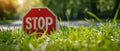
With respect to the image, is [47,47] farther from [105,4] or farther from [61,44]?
[105,4]

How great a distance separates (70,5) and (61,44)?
39507 millimetres

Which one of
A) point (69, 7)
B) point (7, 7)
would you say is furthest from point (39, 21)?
point (69, 7)

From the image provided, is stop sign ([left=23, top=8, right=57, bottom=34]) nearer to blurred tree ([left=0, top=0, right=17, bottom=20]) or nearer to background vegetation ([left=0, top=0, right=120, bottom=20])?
blurred tree ([left=0, top=0, right=17, bottom=20])

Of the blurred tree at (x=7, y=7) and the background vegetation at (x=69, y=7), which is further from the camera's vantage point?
the background vegetation at (x=69, y=7)

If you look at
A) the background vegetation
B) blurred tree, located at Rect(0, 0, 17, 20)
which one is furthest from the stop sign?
the background vegetation

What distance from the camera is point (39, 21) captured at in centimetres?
715

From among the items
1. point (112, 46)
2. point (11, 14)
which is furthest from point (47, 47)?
point (11, 14)

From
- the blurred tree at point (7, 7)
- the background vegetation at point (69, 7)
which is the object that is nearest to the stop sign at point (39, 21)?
the blurred tree at point (7, 7)

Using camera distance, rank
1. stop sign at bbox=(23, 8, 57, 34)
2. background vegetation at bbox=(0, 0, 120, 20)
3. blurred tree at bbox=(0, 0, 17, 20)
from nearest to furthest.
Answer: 1. stop sign at bbox=(23, 8, 57, 34)
2. blurred tree at bbox=(0, 0, 17, 20)
3. background vegetation at bbox=(0, 0, 120, 20)

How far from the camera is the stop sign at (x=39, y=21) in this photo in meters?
7.17

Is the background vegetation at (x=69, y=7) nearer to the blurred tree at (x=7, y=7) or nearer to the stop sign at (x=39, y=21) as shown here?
the blurred tree at (x=7, y=7)

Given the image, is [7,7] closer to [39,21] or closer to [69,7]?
[69,7]

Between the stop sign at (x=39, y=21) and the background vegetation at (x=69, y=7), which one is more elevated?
the stop sign at (x=39, y=21)

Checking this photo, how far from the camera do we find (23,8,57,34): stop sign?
23.5 ft
